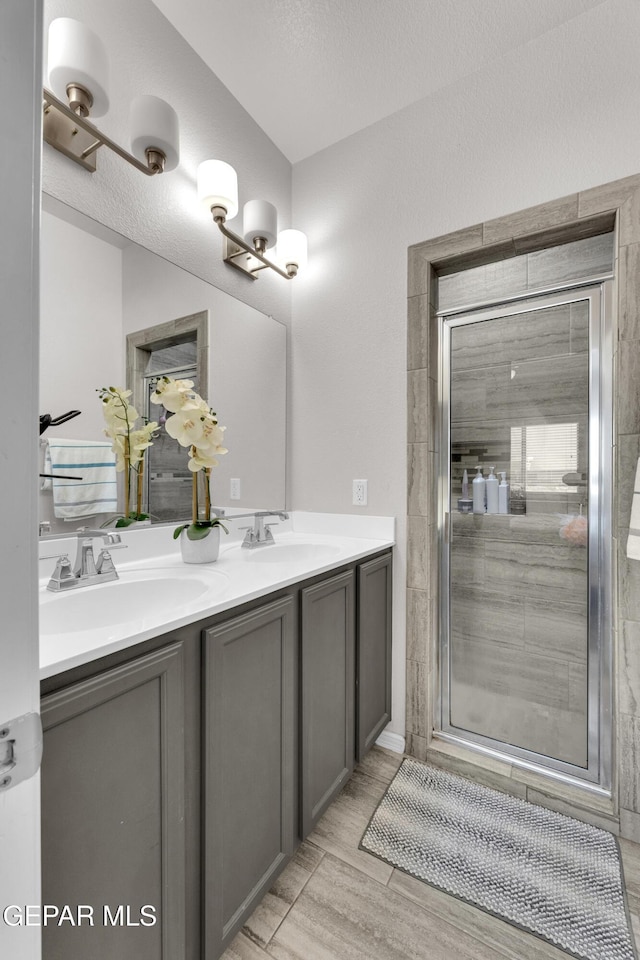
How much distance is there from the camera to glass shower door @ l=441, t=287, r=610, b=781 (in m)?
1.52

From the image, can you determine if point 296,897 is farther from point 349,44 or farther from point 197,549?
point 349,44

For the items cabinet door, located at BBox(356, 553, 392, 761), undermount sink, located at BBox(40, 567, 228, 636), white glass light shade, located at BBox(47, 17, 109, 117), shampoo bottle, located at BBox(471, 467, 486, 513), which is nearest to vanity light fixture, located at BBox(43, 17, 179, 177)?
white glass light shade, located at BBox(47, 17, 109, 117)

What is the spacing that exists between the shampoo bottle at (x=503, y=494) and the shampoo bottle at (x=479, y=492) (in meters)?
0.06

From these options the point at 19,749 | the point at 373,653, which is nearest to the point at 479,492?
the point at 373,653

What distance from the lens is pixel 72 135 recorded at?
1132mm

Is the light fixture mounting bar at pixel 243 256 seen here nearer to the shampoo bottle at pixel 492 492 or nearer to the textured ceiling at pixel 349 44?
the textured ceiling at pixel 349 44

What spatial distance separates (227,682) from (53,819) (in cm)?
36

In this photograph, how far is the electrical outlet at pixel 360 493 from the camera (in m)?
1.82

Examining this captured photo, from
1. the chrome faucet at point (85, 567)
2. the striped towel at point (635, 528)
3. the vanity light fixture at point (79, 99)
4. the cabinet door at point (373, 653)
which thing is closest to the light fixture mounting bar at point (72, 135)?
the vanity light fixture at point (79, 99)

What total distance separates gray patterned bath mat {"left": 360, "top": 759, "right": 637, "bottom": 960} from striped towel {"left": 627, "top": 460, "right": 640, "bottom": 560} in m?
0.93

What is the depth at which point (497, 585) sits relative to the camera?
1.71 metres

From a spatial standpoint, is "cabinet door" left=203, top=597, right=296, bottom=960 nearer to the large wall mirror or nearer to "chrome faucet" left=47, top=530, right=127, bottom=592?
"chrome faucet" left=47, top=530, right=127, bottom=592

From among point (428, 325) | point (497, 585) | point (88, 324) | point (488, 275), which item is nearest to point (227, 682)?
point (88, 324)

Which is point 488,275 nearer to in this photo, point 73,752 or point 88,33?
point 88,33
